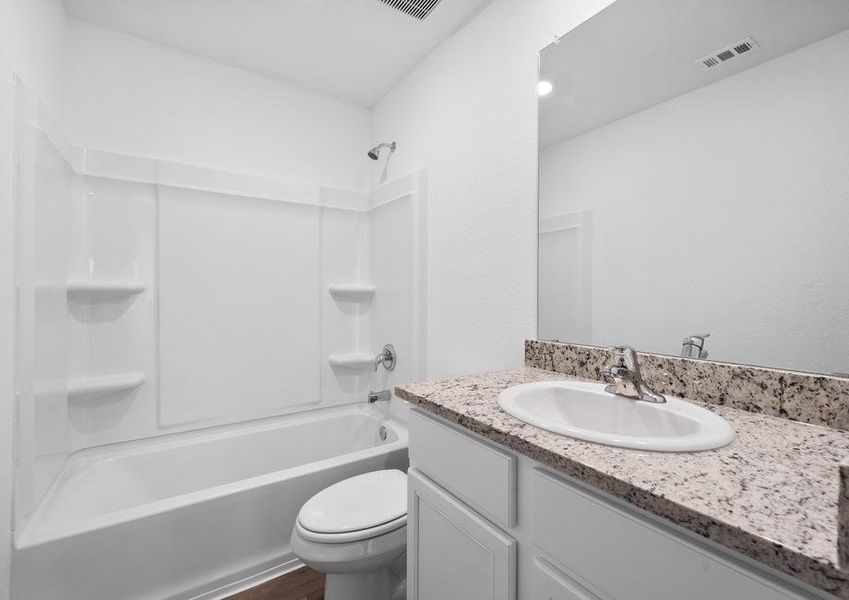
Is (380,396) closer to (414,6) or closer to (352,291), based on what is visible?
(352,291)

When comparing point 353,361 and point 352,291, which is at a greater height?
point 352,291

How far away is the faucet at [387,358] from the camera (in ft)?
7.29

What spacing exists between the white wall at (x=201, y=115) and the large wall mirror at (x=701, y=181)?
154 cm

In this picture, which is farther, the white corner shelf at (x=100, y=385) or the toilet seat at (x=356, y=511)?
the white corner shelf at (x=100, y=385)

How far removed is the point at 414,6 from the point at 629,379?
1.75m

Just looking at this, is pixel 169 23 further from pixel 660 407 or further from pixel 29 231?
pixel 660 407

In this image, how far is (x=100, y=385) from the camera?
169 cm

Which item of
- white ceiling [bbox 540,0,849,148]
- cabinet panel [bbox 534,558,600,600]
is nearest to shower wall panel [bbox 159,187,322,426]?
white ceiling [bbox 540,0,849,148]

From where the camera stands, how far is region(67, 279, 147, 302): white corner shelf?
164cm

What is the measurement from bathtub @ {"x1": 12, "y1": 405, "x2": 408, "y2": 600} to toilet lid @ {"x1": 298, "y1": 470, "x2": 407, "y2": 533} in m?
0.21

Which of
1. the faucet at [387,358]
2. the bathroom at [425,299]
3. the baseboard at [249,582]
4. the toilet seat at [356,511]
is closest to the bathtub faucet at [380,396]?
the bathroom at [425,299]

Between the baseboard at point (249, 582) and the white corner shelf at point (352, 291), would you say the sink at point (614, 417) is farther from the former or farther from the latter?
the white corner shelf at point (352, 291)

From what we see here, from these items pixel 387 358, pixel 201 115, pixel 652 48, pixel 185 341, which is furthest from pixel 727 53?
pixel 185 341

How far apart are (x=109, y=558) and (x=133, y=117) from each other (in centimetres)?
195
